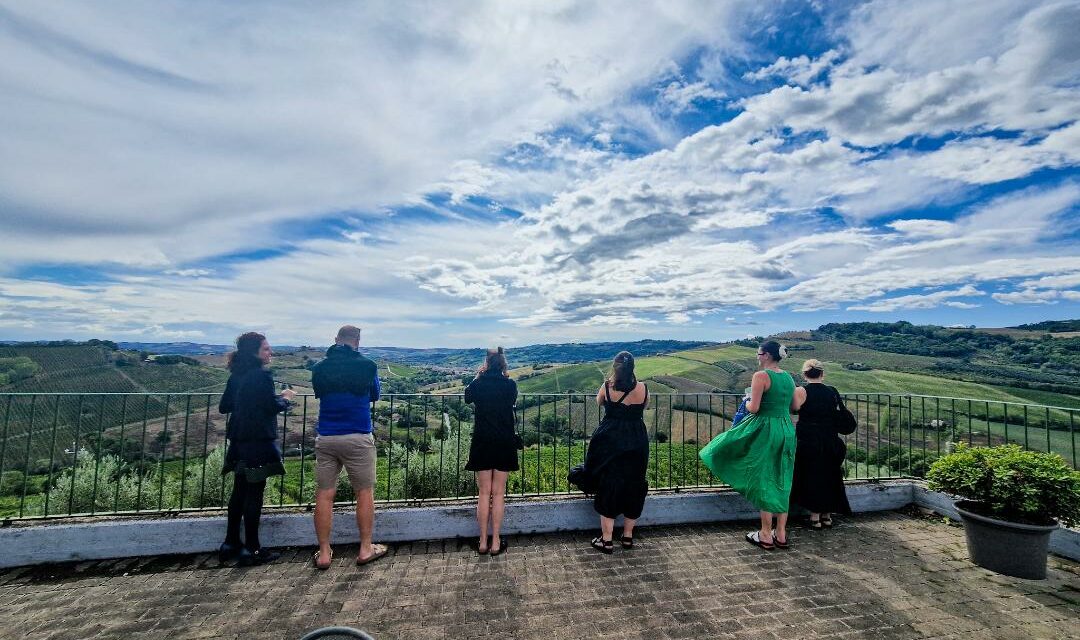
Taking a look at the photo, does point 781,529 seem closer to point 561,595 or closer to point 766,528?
point 766,528

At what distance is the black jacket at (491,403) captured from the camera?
4.49 m

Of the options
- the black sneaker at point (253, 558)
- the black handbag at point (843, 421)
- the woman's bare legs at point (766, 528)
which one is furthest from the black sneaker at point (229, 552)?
the black handbag at point (843, 421)

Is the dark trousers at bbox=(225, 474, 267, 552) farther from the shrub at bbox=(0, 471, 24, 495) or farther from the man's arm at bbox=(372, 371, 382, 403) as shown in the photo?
the shrub at bbox=(0, 471, 24, 495)

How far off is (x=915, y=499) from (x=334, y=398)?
285 inches

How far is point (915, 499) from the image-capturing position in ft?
19.7

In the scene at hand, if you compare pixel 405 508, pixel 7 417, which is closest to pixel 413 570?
pixel 405 508

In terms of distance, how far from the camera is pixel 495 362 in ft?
15.1

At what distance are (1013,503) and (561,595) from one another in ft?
13.8

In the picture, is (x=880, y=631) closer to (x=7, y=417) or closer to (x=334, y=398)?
(x=334, y=398)

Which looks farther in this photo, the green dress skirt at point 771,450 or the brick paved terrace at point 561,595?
the green dress skirt at point 771,450

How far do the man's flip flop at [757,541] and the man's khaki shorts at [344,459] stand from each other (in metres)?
3.89

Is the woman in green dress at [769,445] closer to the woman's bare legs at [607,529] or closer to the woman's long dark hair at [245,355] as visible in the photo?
the woman's bare legs at [607,529]

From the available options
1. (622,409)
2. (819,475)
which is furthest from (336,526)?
(819,475)

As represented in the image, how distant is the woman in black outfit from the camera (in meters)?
4.23
